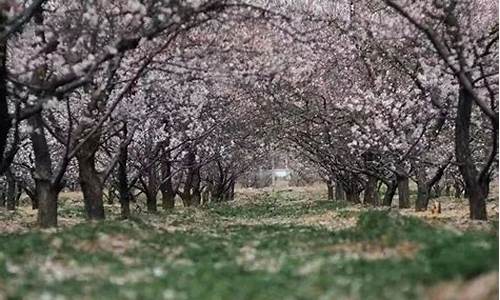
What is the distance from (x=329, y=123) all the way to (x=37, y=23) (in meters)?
14.2

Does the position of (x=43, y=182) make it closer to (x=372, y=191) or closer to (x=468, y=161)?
(x=468, y=161)

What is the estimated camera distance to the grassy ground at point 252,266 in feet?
22.1

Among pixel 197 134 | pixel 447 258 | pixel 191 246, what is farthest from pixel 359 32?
pixel 447 258

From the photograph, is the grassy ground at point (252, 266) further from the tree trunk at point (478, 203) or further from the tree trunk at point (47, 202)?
the tree trunk at point (47, 202)

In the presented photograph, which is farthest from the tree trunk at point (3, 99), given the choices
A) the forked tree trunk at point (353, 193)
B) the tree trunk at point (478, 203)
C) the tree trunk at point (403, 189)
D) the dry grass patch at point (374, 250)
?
the forked tree trunk at point (353, 193)

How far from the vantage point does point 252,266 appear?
866 cm

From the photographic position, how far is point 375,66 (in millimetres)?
27250

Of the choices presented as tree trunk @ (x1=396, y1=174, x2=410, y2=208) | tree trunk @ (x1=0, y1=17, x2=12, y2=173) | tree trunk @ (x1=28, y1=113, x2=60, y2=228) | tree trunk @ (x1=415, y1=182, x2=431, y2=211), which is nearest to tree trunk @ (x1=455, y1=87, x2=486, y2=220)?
tree trunk @ (x1=415, y1=182, x2=431, y2=211)

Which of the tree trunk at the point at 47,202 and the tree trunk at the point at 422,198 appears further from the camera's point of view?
the tree trunk at the point at 422,198

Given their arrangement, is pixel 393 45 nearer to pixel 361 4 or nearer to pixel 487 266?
pixel 361 4

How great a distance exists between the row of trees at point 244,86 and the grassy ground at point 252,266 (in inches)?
175

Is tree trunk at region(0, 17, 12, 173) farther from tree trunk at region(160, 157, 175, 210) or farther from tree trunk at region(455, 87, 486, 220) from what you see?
tree trunk at region(160, 157, 175, 210)

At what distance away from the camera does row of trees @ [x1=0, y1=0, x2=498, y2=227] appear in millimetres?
15562

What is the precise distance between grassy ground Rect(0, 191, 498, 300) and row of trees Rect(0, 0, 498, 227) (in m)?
4.43
